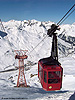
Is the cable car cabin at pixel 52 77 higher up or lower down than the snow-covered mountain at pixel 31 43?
lower down

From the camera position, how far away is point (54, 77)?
8109mm

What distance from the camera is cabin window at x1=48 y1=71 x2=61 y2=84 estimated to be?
8064 mm

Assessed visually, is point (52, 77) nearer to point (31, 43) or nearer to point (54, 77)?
point (54, 77)

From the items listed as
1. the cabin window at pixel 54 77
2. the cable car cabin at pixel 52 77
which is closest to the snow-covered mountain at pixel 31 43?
the cable car cabin at pixel 52 77

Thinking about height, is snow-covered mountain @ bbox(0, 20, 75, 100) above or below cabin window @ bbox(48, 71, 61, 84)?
above

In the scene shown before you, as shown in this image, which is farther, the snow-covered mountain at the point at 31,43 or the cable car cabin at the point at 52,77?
the snow-covered mountain at the point at 31,43

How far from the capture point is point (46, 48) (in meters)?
104

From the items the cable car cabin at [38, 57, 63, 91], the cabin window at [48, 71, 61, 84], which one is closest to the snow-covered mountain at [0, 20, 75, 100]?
the cable car cabin at [38, 57, 63, 91]

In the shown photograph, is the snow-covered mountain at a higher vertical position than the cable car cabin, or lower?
higher

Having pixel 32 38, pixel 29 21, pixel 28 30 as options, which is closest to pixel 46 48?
pixel 32 38

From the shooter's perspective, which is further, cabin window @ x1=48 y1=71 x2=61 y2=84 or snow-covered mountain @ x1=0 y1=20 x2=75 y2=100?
snow-covered mountain @ x1=0 y1=20 x2=75 y2=100

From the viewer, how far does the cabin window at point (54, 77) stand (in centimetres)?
806

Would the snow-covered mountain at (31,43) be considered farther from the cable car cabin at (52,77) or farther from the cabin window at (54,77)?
the cabin window at (54,77)

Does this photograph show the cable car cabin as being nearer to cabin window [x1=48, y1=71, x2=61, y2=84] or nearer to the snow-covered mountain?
cabin window [x1=48, y1=71, x2=61, y2=84]
